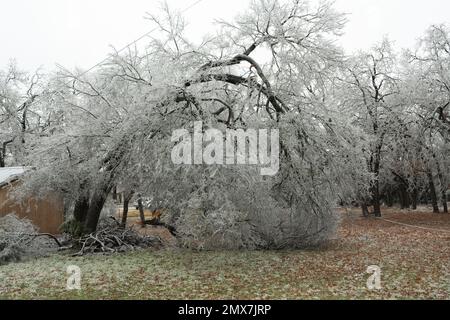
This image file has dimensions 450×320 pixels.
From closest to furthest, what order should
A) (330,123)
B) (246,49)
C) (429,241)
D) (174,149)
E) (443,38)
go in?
(174,149) → (330,123) → (246,49) → (429,241) → (443,38)

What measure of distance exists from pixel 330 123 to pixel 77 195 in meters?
8.94

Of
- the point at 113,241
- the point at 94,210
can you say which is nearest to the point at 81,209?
the point at 94,210

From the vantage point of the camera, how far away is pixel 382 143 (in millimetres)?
21578

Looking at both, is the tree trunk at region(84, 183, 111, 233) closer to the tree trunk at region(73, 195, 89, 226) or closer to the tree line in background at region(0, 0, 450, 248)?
the tree line in background at region(0, 0, 450, 248)

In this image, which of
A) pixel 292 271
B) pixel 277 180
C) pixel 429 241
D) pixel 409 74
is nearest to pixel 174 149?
pixel 277 180

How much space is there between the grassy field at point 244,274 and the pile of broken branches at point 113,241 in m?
0.83

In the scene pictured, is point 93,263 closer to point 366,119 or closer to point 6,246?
point 6,246

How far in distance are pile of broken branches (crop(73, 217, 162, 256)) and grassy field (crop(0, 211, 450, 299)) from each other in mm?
833

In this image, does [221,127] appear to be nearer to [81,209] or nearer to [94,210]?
[94,210]

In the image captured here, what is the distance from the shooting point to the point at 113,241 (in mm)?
13523

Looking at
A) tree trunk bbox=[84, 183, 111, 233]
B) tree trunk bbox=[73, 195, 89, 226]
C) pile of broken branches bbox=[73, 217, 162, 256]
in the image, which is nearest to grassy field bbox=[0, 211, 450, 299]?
pile of broken branches bbox=[73, 217, 162, 256]

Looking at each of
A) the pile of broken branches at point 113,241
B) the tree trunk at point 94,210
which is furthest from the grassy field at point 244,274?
the tree trunk at point 94,210

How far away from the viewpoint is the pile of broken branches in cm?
1309

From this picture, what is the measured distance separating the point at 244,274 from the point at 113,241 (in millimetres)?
5654
